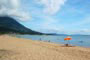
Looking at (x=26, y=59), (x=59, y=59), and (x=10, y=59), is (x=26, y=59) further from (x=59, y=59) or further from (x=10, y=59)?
(x=59, y=59)

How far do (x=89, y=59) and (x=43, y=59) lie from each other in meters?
4.53

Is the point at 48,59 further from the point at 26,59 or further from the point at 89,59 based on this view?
the point at 89,59

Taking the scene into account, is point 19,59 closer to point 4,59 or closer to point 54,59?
point 4,59

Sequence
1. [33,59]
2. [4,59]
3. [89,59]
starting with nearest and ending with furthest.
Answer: [4,59] < [33,59] < [89,59]

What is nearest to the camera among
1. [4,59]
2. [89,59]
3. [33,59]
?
[4,59]

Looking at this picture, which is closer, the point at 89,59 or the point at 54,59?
the point at 54,59

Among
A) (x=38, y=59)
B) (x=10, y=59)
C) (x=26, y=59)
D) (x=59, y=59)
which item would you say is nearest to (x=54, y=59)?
(x=59, y=59)

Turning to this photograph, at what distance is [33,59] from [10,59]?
1.74 m

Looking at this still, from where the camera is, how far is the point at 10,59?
922 centimetres

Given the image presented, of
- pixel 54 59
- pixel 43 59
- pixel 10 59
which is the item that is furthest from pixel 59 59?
pixel 10 59

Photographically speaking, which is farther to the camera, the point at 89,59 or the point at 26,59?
the point at 89,59

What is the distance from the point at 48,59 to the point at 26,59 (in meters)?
1.73

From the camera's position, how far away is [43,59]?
977 cm

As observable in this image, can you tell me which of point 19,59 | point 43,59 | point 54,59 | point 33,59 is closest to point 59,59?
point 54,59
